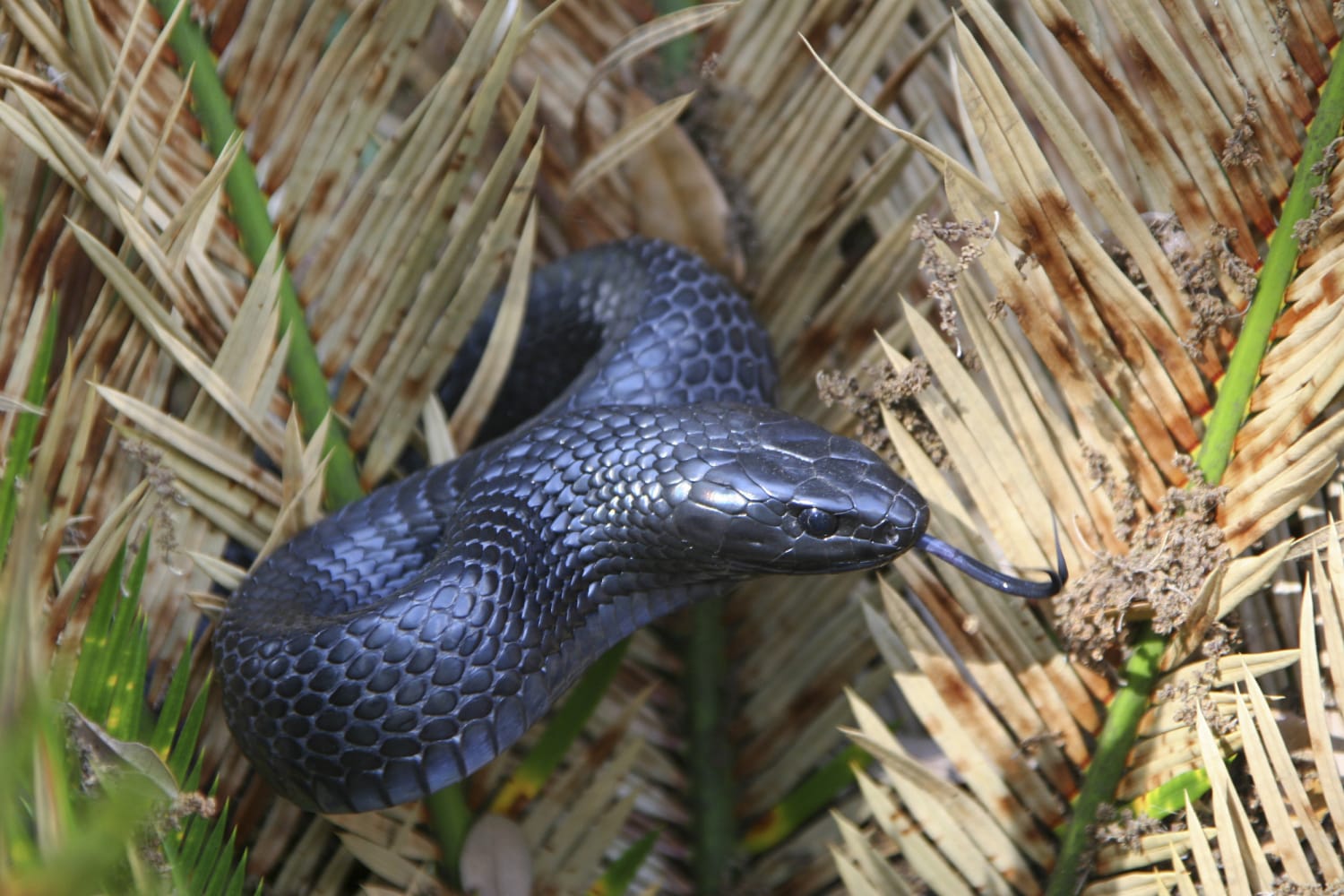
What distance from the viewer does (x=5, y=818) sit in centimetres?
100

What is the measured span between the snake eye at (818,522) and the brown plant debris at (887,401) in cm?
18

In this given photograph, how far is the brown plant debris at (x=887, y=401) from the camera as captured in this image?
1.86 m

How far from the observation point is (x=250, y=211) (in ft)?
6.78

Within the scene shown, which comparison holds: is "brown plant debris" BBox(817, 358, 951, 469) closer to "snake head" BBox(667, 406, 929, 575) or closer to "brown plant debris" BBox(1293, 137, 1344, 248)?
"snake head" BBox(667, 406, 929, 575)

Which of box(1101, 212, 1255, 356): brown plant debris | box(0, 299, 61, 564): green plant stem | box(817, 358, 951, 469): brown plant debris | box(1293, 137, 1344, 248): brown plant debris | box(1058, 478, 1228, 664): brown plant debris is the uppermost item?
box(1293, 137, 1344, 248): brown plant debris

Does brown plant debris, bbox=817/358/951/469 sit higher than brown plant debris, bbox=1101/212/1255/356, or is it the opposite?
brown plant debris, bbox=1101/212/1255/356

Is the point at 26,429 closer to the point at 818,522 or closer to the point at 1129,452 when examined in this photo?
the point at 818,522

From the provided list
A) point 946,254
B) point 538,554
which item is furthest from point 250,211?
point 946,254

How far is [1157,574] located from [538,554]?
1.01 m

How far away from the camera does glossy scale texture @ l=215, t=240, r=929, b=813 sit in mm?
1816

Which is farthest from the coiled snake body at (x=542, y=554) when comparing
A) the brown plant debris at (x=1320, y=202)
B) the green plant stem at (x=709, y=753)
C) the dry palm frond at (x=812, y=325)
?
the brown plant debris at (x=1320, y=202)

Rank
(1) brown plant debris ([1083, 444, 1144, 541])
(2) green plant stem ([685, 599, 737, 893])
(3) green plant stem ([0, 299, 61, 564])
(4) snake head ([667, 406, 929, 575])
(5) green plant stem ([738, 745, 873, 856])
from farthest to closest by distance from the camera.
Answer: (2) green plant stem ([685, 599, 737, 893])
(5) green plant stem ([738, 745, 873, 856])
(4) snake head ([667, 406, 929, 575])
(1) brown plant debris ([1083, 444, 1144, 541])
(3) green plant stem ([0, 299, 61, 564])

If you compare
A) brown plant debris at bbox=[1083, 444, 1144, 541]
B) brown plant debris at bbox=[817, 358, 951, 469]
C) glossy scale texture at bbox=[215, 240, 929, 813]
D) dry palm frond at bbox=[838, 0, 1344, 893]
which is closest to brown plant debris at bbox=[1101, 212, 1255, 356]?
dry palm frond at bbox=[838, 0, 1344, 893]

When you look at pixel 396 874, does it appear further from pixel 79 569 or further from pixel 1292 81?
pixel 1292 81
